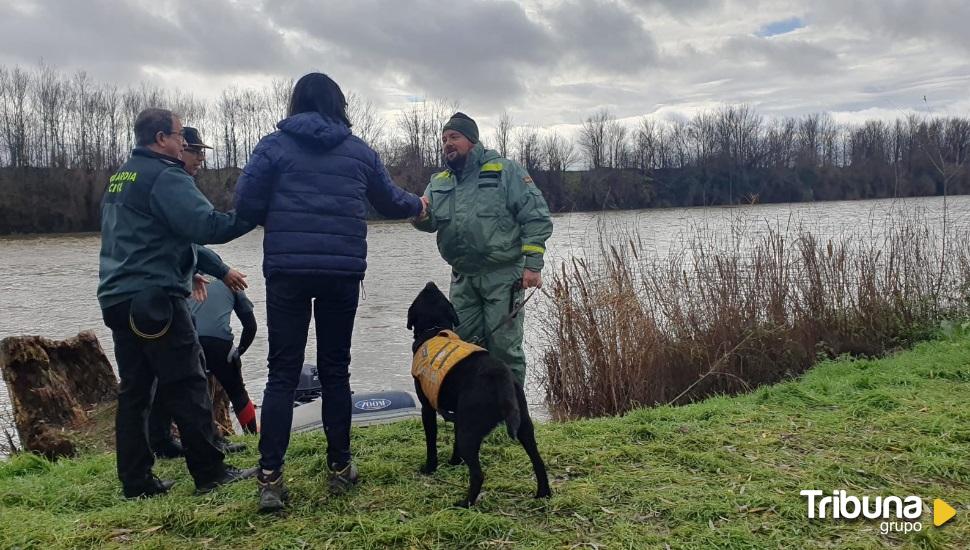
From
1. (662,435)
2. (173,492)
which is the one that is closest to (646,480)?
(662,435)

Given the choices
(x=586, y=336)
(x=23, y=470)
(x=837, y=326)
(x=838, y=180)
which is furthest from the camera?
(x=838, y=180)

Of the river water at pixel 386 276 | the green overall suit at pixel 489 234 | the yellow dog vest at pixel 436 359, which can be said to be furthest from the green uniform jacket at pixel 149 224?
the river water at pixel 386 276

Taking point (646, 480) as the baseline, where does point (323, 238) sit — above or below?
above

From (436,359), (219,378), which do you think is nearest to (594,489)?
(436,359)

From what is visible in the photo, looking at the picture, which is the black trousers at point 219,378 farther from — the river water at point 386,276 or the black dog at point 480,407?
the black dog at point 480,407

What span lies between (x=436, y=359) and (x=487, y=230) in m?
1.15

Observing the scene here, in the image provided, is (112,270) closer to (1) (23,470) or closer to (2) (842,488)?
(1) (23,470)

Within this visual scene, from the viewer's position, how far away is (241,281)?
11.9 feet

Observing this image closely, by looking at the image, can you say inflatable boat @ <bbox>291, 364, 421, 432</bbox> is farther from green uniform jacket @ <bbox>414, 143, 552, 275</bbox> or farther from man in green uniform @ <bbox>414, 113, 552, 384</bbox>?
green uniform jacket @ <bbox>414, 143, 552, 275</bbox>

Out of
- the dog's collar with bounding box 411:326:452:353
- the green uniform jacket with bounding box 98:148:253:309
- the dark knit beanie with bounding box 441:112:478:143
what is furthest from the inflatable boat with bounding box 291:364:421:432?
the dark knit beanie with bounding box 441:112:478:143

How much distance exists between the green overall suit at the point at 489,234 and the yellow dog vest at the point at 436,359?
86cm

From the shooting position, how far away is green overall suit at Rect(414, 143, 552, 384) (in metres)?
4.09

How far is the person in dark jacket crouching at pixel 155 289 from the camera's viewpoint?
303 cm

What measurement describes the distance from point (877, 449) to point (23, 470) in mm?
5168
